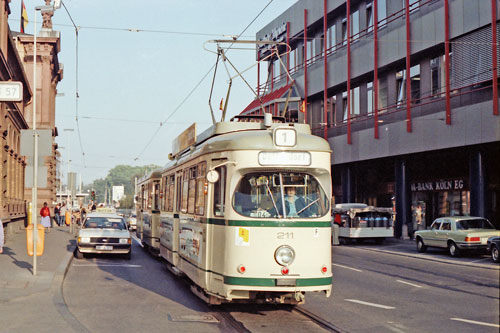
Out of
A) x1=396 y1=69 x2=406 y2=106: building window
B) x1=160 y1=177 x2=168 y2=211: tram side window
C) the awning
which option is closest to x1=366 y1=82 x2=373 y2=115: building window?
x1=396 y1=69 x2=406 y2=106: building window

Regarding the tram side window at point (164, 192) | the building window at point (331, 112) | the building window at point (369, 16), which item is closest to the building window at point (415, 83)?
the building window at point (369, 16)

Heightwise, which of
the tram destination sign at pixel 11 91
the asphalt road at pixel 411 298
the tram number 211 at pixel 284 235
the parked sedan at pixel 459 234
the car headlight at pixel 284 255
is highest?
the tram destination sign at pixel 11 91

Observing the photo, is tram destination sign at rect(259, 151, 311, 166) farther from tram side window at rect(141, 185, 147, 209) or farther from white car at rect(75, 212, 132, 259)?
tram side window at rect(141, 185, 147, 209)

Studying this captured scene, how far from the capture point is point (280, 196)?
977cm

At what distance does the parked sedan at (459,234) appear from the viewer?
23.6m

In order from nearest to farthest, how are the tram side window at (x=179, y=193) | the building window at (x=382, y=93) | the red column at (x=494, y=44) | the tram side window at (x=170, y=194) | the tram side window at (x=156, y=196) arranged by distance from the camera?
the tram side window at (x=179, y=193), the tram side window at (x=170, y=194), the tram side window at (x=156, y=196), the red column at (x=494, y=44), the building window at (x=382, y=93)

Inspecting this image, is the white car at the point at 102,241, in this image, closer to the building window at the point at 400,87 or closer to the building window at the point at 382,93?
the building window at the point at 400,87

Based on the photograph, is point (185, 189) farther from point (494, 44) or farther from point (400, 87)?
point (400, 87)

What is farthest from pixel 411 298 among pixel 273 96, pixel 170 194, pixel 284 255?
pixel 273 96

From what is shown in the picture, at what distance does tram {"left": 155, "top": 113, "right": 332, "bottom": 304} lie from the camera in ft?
31.4

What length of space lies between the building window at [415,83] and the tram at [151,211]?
17276mm

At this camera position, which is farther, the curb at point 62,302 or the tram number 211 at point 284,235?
the tram number 211 at point 284,235

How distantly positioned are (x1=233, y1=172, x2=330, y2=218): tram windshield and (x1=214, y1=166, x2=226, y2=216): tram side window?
11.1 inches

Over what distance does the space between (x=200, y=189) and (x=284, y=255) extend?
8.12 feet
